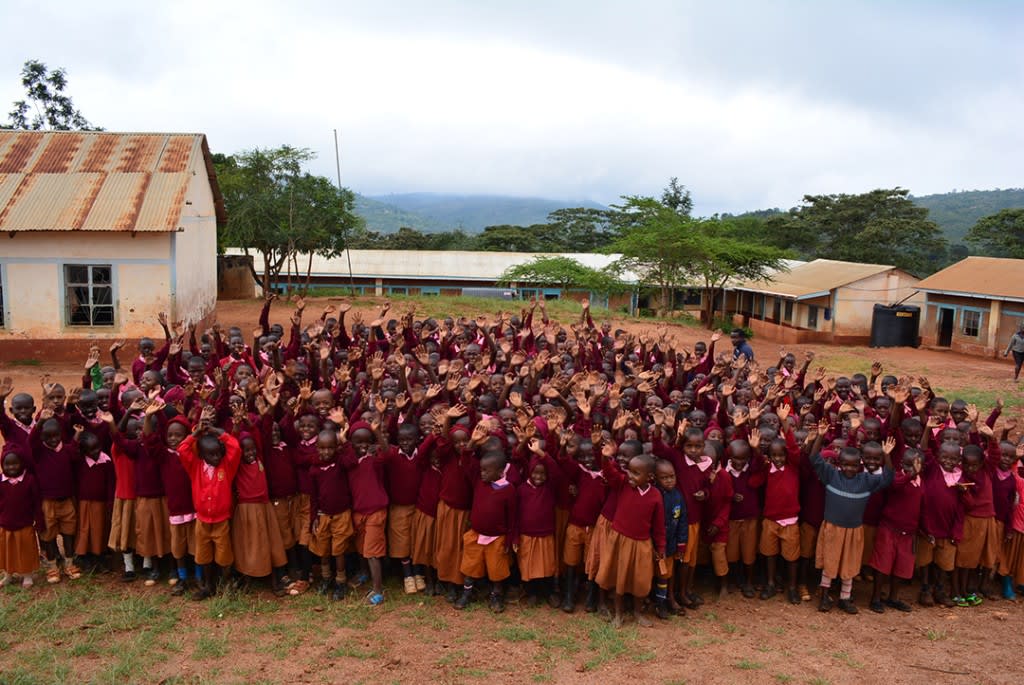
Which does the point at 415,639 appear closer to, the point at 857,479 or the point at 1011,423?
the point at 857,479

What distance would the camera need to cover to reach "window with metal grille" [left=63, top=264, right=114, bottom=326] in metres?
13.0

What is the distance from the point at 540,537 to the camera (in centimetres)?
479

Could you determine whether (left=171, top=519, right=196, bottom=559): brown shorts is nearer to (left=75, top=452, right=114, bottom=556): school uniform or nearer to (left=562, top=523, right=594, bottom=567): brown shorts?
(left=75, top=452, right=114, bottom=556): school uniform

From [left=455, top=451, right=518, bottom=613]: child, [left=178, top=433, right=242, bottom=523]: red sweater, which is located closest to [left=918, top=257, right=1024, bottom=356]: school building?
[left=455, top=451, right=518, bottom=613]: child

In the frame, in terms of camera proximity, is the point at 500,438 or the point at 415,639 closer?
the point at 415,639

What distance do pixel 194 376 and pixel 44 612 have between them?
2288mm

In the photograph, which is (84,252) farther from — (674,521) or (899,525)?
(899,525)

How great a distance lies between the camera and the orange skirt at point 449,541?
4863 millimetres

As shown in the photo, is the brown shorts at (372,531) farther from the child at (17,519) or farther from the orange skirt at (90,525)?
the child at (17,519)

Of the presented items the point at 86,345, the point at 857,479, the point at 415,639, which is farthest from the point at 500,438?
the point at 86,345

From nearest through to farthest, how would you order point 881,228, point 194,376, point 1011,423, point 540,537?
point 540,537 → point 1011,423 → point 194,376 → point 881,228

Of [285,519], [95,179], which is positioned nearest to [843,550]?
[285,519]

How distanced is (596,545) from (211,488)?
240 cm

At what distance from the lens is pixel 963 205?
3533 inches
